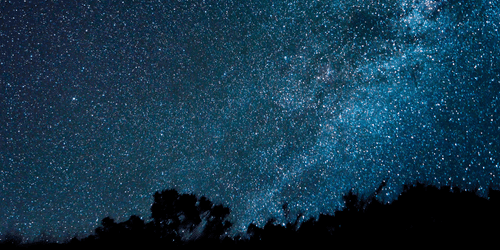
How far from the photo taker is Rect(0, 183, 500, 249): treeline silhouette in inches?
220

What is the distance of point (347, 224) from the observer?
7.79 m

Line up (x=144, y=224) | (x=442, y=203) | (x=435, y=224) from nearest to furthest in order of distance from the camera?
(x=435, y=224)
(x=442, y=203)
(x=144, y=224)

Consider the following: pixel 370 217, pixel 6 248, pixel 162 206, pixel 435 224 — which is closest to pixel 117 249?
pixel 6 248

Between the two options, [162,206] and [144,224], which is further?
[162,206]

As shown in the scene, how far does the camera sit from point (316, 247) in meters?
6.02

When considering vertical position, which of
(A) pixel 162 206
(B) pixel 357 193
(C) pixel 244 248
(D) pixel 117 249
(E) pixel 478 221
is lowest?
(E) pixel 478 221

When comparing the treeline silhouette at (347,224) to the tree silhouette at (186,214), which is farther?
→ the tree silhouette at (186,214)

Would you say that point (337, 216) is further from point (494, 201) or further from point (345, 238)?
point (494, 201)

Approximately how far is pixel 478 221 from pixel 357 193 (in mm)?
3639

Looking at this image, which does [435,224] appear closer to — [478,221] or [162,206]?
[478,221]

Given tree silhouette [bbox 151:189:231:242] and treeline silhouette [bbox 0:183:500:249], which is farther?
tree silhouette [bbox 151:189:231:242]

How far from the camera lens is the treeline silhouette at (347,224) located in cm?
559

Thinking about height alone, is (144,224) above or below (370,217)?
above

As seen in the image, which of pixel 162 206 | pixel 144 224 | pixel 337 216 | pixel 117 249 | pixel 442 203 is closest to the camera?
pixel 117 249
